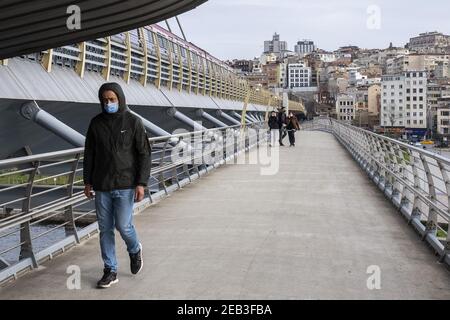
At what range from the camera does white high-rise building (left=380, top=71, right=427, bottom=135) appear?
135 meters

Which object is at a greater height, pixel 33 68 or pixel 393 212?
pixel 33 68

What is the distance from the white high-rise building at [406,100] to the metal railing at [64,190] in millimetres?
116412

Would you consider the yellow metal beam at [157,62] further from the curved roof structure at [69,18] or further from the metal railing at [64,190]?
the curved roof structure at [69,18]

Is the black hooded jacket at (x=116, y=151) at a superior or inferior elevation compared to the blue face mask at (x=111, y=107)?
inferior

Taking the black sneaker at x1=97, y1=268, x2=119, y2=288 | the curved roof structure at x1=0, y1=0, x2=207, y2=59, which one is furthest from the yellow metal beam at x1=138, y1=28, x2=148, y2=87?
the black sneaker at x1=97, y1=268, x2=119, y2=288

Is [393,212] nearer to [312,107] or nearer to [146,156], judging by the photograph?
[146,156]

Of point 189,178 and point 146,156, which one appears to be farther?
point 189,178

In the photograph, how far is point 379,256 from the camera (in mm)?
6184

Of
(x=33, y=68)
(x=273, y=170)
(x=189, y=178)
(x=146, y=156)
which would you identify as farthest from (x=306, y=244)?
(x=33, y=68)

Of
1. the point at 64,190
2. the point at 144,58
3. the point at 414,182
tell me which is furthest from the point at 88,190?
the point at 144,58

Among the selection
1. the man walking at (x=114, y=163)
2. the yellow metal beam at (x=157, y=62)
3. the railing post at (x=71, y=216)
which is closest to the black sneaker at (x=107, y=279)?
the man walking at (x=114, y=163)

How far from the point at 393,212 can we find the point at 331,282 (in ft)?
13.3

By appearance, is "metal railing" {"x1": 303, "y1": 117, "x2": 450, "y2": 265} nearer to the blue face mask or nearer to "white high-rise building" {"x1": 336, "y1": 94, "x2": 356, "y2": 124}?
the blue face mask

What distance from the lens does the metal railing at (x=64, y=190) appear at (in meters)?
5.67
